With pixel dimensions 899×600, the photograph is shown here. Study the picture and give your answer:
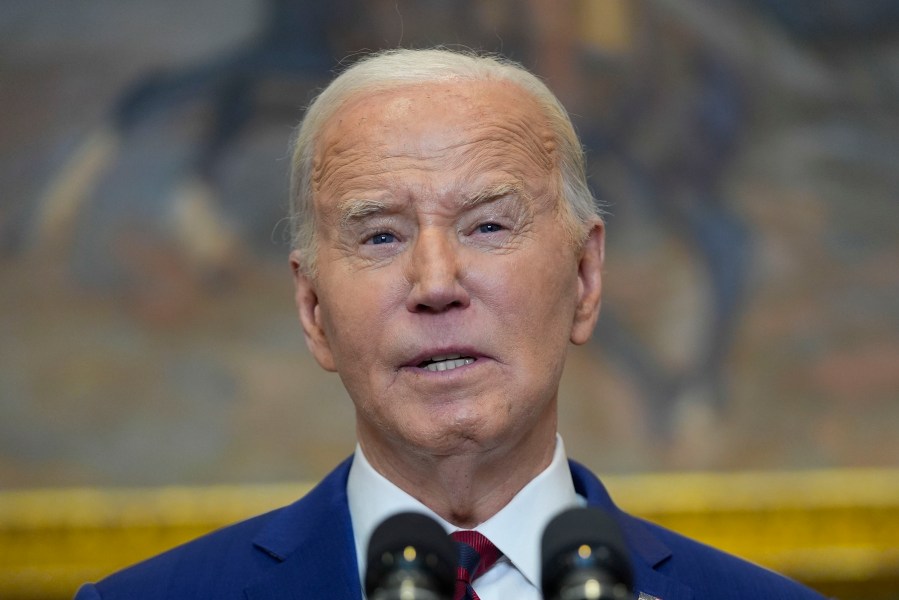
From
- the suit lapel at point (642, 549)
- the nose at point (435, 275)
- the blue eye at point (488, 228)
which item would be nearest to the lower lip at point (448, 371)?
the nose at point (435, 275)

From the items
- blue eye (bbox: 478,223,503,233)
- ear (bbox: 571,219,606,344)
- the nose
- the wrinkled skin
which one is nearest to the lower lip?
the wrinkled skin

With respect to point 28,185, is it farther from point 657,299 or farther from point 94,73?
point 657,299

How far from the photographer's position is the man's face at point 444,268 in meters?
2.18

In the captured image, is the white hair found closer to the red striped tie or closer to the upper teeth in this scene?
the upper teeth

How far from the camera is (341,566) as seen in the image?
90.0 inches

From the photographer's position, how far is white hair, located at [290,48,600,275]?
2.42m

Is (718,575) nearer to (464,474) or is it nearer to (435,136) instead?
(464,474)

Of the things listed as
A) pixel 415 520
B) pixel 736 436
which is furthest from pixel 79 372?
pixel 415 520

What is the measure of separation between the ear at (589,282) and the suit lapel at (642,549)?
33cm

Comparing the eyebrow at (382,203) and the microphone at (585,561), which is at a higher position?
the microphone at (585,561)

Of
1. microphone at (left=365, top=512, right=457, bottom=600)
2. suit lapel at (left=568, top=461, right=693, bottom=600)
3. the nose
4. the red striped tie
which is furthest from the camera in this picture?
suit lapel at (left=568, top=461, right=693, bottom=600)

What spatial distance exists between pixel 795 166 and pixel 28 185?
380 cm

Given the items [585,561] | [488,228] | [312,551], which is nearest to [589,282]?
[488,228]

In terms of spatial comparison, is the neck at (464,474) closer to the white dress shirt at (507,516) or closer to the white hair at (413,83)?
the white dress shirt at (507,516)
